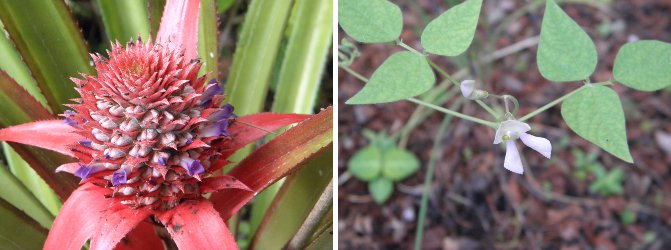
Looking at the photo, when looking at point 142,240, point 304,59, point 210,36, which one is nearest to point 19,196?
point 142,240

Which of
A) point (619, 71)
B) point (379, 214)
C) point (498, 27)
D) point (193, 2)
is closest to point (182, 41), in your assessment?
point (193, 2)

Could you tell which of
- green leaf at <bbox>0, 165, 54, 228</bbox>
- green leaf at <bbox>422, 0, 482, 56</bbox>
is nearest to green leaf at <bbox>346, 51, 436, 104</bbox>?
green leaf at <bbox>422, 0, 482, 56</bbox>

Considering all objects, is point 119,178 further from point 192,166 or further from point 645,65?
point 645,65

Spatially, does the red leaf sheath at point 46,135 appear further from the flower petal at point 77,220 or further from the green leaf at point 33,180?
the green leaf at point 33,180

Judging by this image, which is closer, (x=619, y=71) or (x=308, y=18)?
(x=619, y=71)

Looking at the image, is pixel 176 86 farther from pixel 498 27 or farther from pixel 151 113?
pixel 498 27

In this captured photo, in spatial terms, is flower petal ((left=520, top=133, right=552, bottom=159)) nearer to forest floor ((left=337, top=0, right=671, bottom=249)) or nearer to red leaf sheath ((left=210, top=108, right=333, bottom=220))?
red leaf sheath ((left=210, top=108, right=333, bottom=220))
